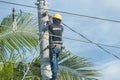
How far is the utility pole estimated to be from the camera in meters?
10.6

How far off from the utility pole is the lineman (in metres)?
0.15

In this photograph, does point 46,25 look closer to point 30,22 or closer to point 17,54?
point 17,54

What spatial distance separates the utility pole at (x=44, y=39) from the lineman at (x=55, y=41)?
15cm

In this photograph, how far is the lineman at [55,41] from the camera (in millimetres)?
10836

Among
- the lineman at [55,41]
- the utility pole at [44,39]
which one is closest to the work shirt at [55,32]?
the lineman at [55,41]

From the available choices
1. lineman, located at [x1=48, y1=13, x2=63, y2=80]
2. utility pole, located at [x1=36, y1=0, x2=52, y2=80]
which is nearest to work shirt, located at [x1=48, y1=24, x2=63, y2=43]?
lineman, located at [x1=48, y1=13, x2=63, y2=80]

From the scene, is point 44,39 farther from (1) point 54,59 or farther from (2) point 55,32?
(2) point 55,32

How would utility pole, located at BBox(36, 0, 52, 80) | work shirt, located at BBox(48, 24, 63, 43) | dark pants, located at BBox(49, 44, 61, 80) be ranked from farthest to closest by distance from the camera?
work shirt, located at BBox(48, 24, 63, 43), dark pants, located at BBox(49, 44, 61, 80), utility pole, located at BBox(36, 0, 52, 80)

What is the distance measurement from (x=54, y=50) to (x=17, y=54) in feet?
11.3

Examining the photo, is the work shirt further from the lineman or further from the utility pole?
the utility pole

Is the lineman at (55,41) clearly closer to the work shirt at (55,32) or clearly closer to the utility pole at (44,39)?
the work shirt at (55,32)

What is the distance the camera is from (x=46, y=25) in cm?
1084

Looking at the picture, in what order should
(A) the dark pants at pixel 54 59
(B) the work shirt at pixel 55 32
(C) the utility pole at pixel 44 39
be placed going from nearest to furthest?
(C) the utility pole at pixel 44 39
(A) the dark pants at pixel 54 59
(B) the work shirt at pixel 55 32

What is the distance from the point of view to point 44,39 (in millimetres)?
10711
